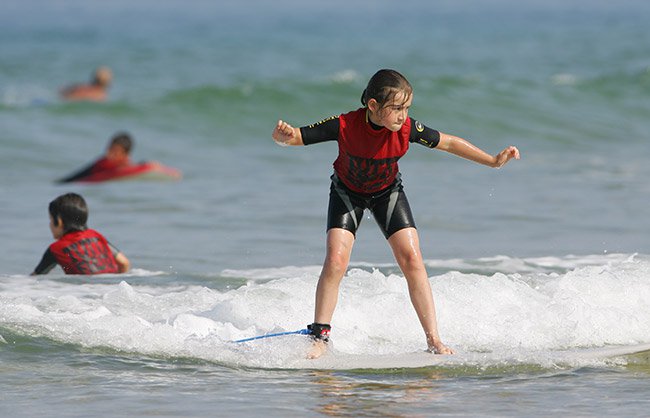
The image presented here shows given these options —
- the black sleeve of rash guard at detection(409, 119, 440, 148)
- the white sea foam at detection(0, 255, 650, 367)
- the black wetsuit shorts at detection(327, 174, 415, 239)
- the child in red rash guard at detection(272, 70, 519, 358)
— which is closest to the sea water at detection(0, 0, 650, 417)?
the white sea foam at detection(0, 255, 650, 367)

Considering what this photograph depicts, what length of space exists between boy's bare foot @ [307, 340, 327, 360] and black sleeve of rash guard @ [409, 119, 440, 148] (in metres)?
1.11

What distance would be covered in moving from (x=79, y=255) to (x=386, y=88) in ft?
11.2

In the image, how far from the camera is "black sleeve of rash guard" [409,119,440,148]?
578 cm

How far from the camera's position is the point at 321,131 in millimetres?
5664

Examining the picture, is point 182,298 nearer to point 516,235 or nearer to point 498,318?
point 498,318

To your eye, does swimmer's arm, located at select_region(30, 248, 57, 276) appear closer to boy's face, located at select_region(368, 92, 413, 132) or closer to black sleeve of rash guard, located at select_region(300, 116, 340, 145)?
black sleeve of rash guard, located at select_region(300, 116, 340, 145)

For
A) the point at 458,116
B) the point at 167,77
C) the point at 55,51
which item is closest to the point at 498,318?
the point at 458,116

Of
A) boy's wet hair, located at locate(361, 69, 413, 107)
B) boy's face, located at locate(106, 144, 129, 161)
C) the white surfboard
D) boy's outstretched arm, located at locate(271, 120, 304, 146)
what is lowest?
the white surfboard

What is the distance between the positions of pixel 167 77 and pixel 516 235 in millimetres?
20676

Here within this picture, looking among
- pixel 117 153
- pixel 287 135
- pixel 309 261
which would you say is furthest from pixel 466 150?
pixel 117 153

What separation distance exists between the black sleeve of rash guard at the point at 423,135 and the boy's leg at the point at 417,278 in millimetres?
444

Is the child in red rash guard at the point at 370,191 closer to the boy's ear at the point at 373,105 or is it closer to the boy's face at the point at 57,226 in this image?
the boy's ear at the point at 373,105

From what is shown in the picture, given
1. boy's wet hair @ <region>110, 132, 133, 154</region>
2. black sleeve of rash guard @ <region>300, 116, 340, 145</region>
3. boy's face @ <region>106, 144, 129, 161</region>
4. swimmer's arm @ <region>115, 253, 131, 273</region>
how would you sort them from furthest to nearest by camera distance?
boy's wet hair @ <region>110, 132, 133, 154</region> < boy's face @ <region>106, 144, 129, 161</region> < swimmer's arm @ <region>115, 253, 131, 273</region> < black sleeve of rash guard @ <region>300, 116, 340, 145</region>

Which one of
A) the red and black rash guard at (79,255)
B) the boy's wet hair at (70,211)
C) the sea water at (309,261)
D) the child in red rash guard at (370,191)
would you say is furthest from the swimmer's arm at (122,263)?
the child in red rash guard at (370,191)
